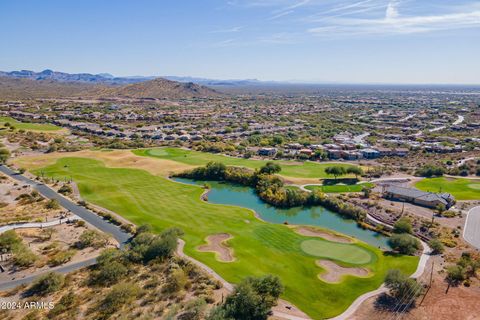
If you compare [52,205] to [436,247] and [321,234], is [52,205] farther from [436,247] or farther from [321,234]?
[436,247]

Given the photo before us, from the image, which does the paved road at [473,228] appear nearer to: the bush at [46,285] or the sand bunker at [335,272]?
the sand bunker at [335,272]

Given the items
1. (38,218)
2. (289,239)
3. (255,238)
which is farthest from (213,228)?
(38,218)

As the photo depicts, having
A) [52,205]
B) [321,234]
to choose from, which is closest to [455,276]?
[321,234]

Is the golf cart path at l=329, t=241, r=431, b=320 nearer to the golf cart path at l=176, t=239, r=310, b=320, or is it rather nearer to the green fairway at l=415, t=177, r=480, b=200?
the golf cart path at l=176, t=239, r=310, b=320

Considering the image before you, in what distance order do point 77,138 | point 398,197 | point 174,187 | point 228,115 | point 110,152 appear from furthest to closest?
point 228,115
point 77,138
point 110,152
point 174,187
point 398,197

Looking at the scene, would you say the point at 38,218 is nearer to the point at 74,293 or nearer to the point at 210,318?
the point at 74,293
